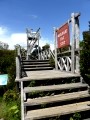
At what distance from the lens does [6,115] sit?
704 cm

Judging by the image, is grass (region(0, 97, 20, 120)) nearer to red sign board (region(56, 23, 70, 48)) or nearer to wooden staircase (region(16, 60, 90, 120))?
wooden staircase (region(16, 60, 90, 120))

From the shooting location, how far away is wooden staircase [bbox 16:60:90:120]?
5.78 m

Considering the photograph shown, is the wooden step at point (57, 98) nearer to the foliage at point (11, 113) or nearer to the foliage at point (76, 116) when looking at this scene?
the foliage at point (76, 116)

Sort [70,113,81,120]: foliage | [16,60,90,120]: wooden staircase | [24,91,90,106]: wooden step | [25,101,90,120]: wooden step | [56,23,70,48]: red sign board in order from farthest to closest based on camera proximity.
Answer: [56,23,70,48]: red sign board < [24,91,90,106]: wooden step < [70,113,81,120]: foliage < [16,60,90,120]: wooden staircase < [25,101,90,120]: wooden step

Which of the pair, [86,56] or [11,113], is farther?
[11,113]

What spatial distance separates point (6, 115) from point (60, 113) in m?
2.19

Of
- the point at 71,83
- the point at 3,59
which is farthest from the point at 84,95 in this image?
the point at 3,59

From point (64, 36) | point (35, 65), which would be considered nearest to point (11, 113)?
point (64, 36)

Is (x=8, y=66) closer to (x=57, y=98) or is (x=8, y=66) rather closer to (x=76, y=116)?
(x=57, y=98)

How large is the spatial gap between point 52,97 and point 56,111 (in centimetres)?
77

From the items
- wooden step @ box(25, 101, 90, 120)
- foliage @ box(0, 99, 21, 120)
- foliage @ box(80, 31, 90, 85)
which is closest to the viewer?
wooden step @ box(25, 101, 90, 120)

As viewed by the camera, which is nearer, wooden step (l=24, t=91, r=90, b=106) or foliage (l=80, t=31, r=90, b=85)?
wooden step (l=24, t=91, r=90, b=106)

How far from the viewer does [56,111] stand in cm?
579

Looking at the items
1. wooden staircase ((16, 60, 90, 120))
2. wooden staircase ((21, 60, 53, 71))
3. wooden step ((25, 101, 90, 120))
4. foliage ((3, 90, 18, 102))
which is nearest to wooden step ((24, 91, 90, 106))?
wooden staircase ((16, 60, 90, 120))
